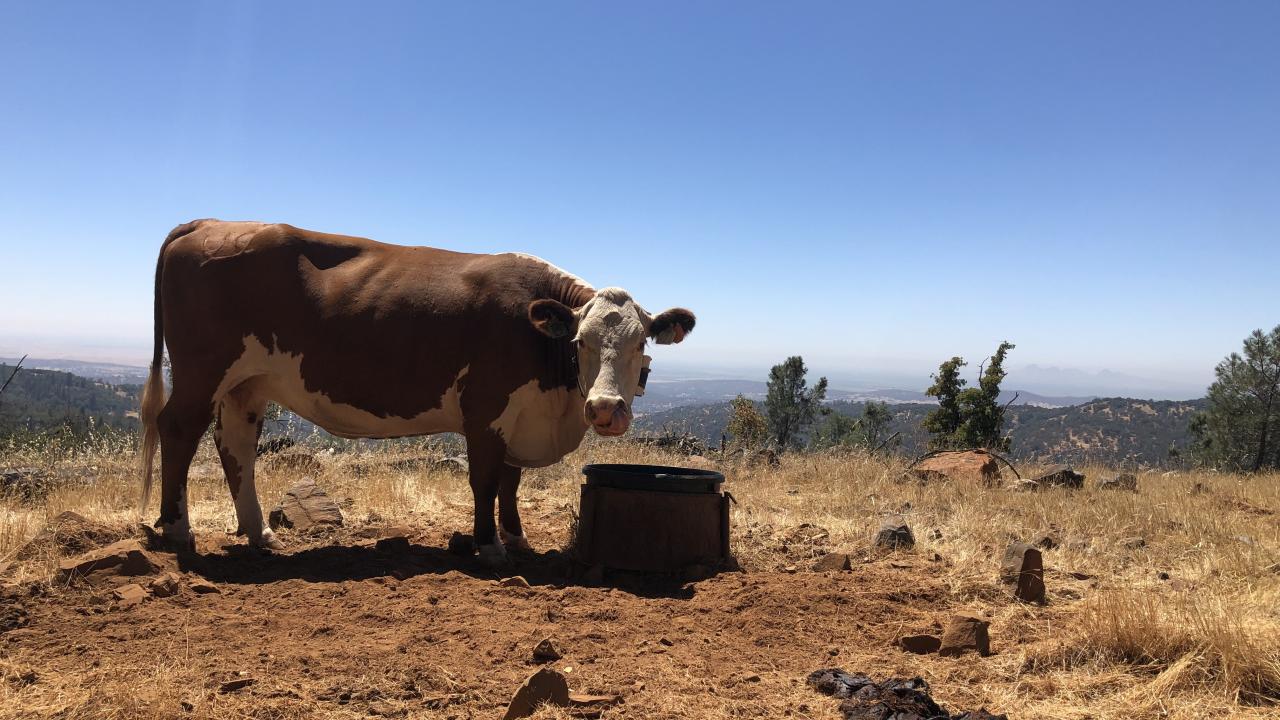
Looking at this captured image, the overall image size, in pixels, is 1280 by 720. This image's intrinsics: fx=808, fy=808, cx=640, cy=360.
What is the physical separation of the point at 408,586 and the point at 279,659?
139 centimetres

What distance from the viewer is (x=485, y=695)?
11.4ft

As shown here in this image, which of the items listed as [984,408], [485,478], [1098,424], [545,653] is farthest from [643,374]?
[1098,424]

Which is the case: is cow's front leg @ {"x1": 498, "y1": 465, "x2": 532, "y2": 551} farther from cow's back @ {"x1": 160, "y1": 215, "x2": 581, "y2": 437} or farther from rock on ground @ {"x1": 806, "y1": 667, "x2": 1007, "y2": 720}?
rock on ground @ {"x1": 806, "y1": 667, "x2": 1007, "y2": 720}

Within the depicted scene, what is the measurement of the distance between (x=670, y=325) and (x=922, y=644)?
2.91m

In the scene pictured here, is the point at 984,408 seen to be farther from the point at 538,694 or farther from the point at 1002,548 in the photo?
the point at 538,694

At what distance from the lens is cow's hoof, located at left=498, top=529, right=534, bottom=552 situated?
22.1 feet

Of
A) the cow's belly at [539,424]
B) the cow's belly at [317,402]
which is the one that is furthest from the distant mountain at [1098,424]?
the cow's belly at [317,402]

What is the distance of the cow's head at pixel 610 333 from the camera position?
5617mm

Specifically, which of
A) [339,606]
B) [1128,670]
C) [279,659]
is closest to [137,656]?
[279,659]

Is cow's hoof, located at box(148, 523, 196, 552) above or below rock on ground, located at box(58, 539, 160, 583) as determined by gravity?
below

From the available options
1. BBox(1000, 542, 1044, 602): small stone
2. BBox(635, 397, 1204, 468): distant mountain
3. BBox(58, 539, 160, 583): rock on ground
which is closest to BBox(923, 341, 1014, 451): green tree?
BBox(1000, 542, 1044, 602): small stone

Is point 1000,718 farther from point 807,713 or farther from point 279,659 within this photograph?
point 279,659

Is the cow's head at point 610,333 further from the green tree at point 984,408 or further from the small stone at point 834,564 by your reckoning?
the green tree at point 984,408

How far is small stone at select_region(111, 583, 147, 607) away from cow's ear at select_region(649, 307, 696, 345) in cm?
368
